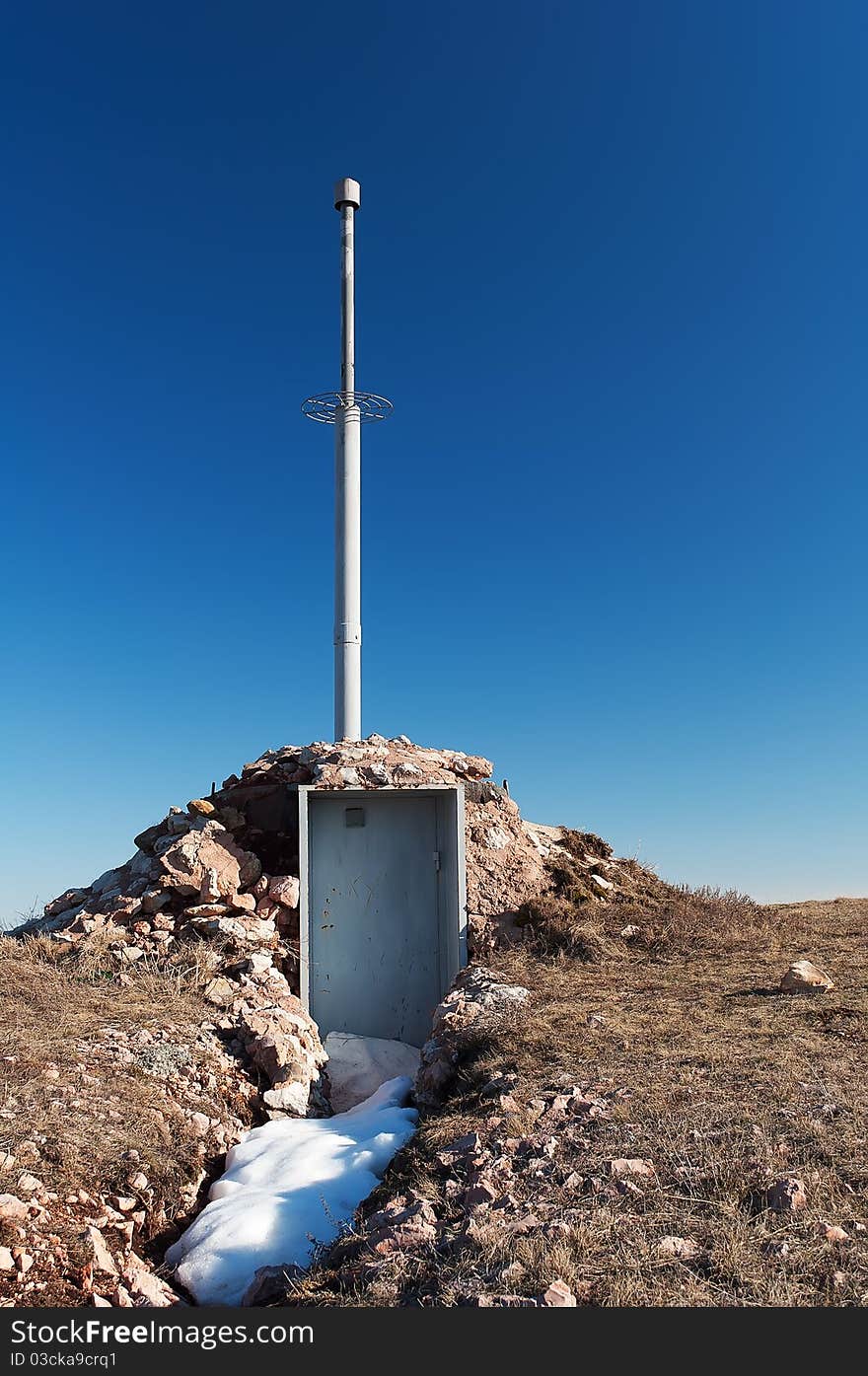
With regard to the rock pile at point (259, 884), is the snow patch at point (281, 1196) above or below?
below

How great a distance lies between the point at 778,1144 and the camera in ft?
16.6

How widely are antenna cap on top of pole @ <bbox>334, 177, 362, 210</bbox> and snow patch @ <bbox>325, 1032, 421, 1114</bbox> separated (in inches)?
479

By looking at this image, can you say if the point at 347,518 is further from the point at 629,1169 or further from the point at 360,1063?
the point at 629,1169

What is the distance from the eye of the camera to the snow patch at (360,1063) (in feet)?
29.7

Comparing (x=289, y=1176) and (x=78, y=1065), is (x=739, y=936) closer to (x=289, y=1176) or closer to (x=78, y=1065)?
(x=289, y=1176)

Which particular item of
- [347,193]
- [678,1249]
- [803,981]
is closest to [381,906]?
[803,981]

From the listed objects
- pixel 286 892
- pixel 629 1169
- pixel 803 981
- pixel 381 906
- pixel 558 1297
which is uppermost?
pixel 286 892

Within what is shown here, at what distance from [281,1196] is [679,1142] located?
2.49 metres

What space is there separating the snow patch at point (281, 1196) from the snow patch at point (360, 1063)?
5.23 ft

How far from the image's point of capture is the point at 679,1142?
512cm

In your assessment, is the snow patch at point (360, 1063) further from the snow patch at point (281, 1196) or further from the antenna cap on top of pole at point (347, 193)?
the antenna cap on top of pole at point (347, 193)

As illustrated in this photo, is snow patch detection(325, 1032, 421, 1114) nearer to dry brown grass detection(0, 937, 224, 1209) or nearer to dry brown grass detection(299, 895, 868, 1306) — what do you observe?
dry brown grass detection(299, 895, 868, 1306)

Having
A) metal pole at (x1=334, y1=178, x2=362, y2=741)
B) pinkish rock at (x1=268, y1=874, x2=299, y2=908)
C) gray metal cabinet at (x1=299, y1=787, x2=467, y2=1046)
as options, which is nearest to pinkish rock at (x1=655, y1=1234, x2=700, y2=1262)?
gray metal cabinet at (x1=299, y1=787, x2=467, y2=1046)

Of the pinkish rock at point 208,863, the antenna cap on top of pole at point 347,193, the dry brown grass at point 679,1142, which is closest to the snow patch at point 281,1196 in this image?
the dry brown grass at point 679,1142
